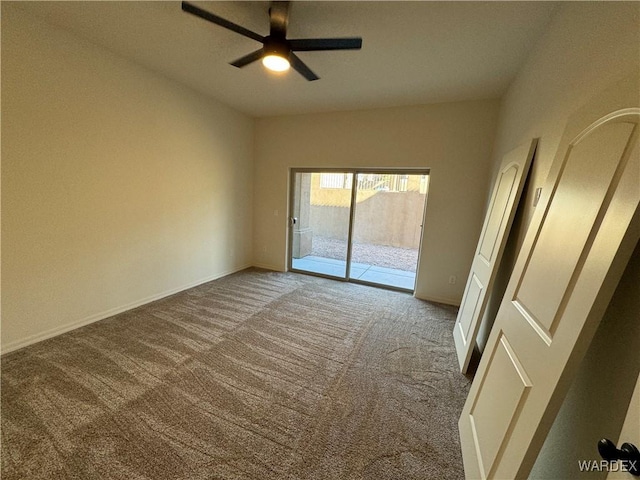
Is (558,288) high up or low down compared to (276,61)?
down

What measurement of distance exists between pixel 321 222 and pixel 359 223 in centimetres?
71

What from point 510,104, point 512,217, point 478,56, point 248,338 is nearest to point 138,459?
point 248,338

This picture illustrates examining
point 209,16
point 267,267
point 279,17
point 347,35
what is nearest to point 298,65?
point 279,17

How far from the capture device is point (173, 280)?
3.47m

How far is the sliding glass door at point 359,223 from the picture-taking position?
13.4 feet

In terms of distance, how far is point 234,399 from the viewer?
5.82ft

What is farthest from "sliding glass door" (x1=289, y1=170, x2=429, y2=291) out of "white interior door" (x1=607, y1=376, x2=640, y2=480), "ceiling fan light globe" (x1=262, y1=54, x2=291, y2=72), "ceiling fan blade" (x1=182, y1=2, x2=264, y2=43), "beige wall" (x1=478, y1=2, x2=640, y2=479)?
"white interior door" (x1=607, y1=376, x2=640, y2=480)

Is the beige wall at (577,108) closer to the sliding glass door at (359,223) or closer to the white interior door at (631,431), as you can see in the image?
the white interior door at (631,431)

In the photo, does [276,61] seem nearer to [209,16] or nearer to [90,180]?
[209,16]

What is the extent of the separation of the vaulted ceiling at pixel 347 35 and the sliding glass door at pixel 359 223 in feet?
4.12

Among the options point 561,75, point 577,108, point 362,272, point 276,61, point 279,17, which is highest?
point 279,17

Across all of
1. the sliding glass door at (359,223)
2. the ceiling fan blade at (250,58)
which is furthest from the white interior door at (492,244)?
the ceiling fan blade at (250,58)

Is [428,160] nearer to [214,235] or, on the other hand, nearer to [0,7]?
[214,235]

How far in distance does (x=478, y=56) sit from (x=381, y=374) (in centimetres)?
290
